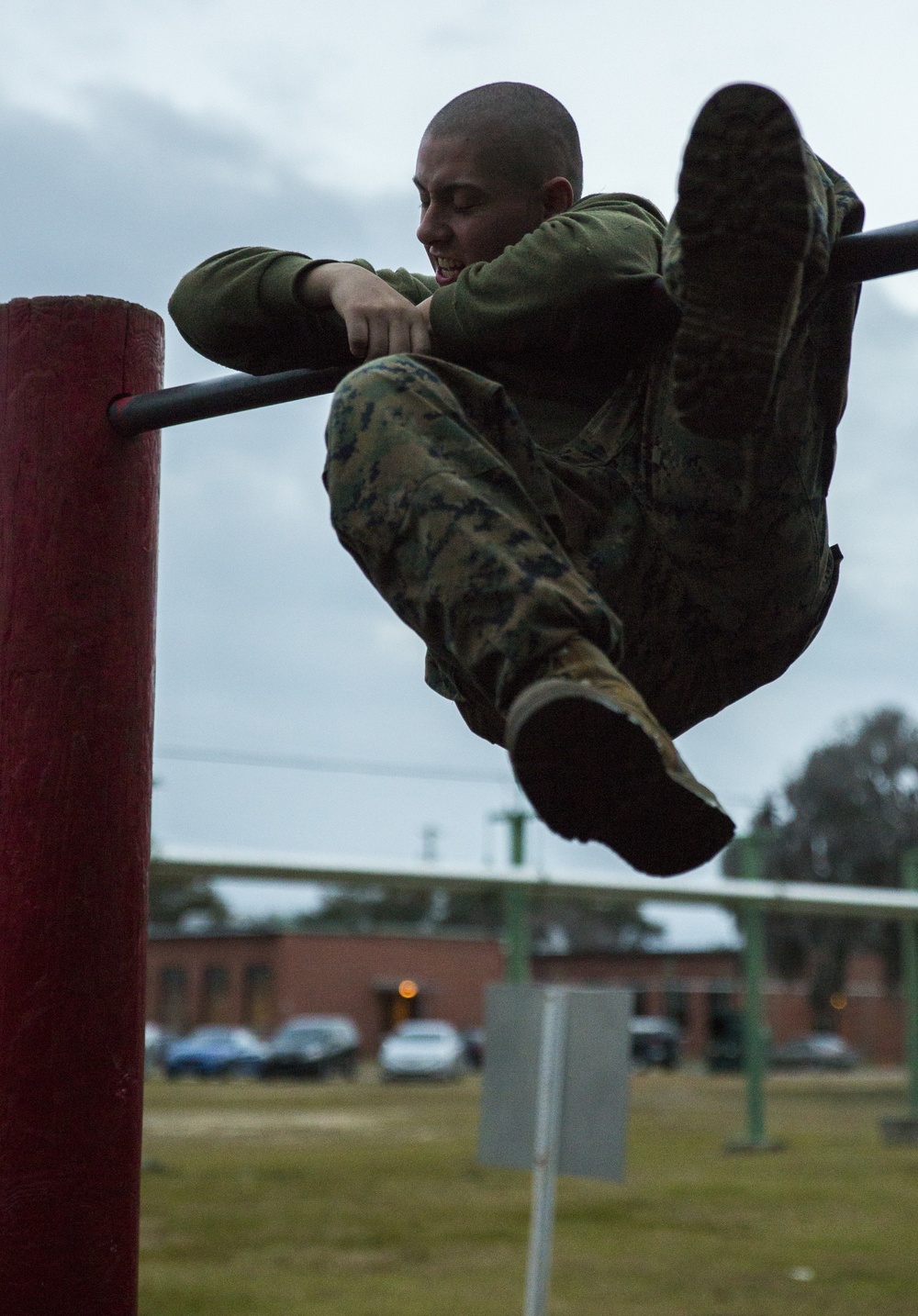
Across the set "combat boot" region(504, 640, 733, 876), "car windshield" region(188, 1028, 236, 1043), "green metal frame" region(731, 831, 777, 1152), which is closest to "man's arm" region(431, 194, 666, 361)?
"combat boot" region(504, 640, 733, 876)

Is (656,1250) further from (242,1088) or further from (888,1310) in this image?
(242,1088)

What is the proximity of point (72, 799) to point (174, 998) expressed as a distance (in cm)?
4683

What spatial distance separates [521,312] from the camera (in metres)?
1.62

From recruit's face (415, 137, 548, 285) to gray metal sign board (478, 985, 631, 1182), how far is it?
476 cm

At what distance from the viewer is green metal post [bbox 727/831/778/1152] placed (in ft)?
52.6

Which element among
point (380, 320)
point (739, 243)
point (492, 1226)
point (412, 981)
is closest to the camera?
point (739, 243)

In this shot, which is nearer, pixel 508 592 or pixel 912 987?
pixel 508 592

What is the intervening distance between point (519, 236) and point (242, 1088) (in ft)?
91.8

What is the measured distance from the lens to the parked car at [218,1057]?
112 ft

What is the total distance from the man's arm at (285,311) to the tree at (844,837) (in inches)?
1510

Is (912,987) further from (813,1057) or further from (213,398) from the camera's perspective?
(813,1057)

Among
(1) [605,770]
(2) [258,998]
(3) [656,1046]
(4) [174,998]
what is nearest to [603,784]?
(1) [605,770]

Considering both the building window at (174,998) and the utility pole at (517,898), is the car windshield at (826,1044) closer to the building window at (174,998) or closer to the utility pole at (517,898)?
the building window at (174,998)

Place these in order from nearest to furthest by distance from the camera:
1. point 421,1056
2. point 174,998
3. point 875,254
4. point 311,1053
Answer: point 875,254, point 421,1056, point 311,1053, point 174,998
